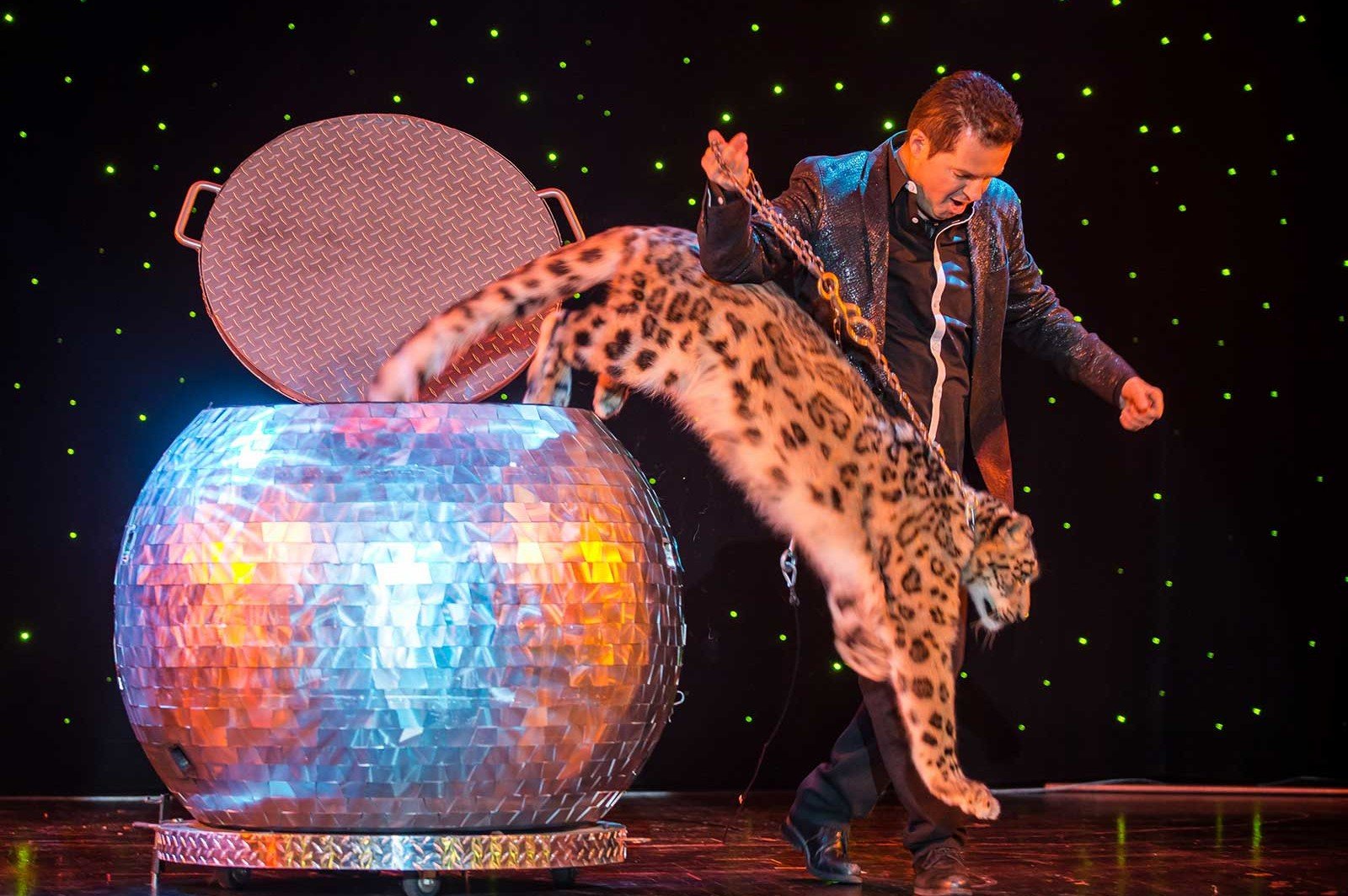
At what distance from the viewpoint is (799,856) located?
300cm

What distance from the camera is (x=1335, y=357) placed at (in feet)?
14.9

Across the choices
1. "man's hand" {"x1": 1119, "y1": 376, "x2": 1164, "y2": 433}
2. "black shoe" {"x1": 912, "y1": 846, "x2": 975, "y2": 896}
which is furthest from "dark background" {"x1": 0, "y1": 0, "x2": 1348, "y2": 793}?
"black shoe" {"x1": 912, "y1": 846, "x2": 975, "y2": 896}

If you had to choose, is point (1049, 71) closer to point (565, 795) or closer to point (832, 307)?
point (832, 307)

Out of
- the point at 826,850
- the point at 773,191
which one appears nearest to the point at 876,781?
the point at 826,850

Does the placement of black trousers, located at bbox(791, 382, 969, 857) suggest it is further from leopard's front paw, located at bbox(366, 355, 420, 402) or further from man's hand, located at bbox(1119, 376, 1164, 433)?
leopard's front paw, located at bbox(366, 355, 420, 402)

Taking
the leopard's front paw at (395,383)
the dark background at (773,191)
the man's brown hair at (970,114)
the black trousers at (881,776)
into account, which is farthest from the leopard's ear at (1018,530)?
the dark background at (773,191)

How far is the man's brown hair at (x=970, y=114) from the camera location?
2.54 m

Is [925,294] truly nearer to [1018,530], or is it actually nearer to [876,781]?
[1018,530]

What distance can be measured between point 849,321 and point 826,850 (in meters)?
0.91

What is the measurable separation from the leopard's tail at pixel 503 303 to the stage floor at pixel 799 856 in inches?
32.0

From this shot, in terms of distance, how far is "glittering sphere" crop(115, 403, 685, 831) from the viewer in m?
2.12

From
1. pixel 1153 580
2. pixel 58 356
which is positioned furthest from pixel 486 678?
pixel 1153 580

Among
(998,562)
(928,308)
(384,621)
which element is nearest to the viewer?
(384,621)

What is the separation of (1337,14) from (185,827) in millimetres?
3952
